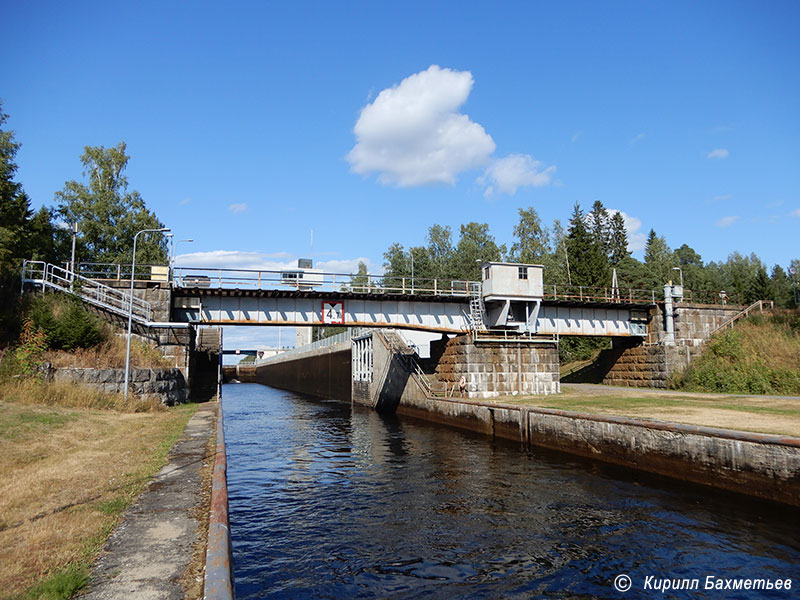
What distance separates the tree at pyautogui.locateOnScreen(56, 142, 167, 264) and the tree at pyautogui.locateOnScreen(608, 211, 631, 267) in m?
74.8

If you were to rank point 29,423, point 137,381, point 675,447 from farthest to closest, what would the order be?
point 137,381 < point 29,423 < point 675,447

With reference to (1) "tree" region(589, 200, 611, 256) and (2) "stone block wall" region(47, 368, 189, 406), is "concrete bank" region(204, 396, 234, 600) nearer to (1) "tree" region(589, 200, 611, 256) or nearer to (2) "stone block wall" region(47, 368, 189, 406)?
(2) "stone block wall" region(47, 368, 189, 406)

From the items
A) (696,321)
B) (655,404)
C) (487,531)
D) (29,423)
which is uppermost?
(696,321)

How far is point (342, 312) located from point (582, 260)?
43310mm

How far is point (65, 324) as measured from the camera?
84.5ft

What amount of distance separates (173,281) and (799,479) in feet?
103

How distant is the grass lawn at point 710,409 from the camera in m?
16.0

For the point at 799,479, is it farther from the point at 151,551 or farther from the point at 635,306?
the point at 635,306

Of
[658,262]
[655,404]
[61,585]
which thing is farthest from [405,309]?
[658,262]

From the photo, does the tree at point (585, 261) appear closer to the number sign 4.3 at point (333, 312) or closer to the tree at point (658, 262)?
the tree at point (658, 262)

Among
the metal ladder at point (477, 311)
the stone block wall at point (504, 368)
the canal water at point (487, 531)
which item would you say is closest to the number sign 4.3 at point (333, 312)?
the stone block wall at point (504, 368)

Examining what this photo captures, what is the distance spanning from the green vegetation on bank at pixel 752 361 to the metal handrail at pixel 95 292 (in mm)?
36063

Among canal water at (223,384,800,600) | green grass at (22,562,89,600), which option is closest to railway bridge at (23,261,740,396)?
canal water at (223,384,800,600)

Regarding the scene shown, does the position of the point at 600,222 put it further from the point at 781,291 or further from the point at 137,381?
the point at 137,381
